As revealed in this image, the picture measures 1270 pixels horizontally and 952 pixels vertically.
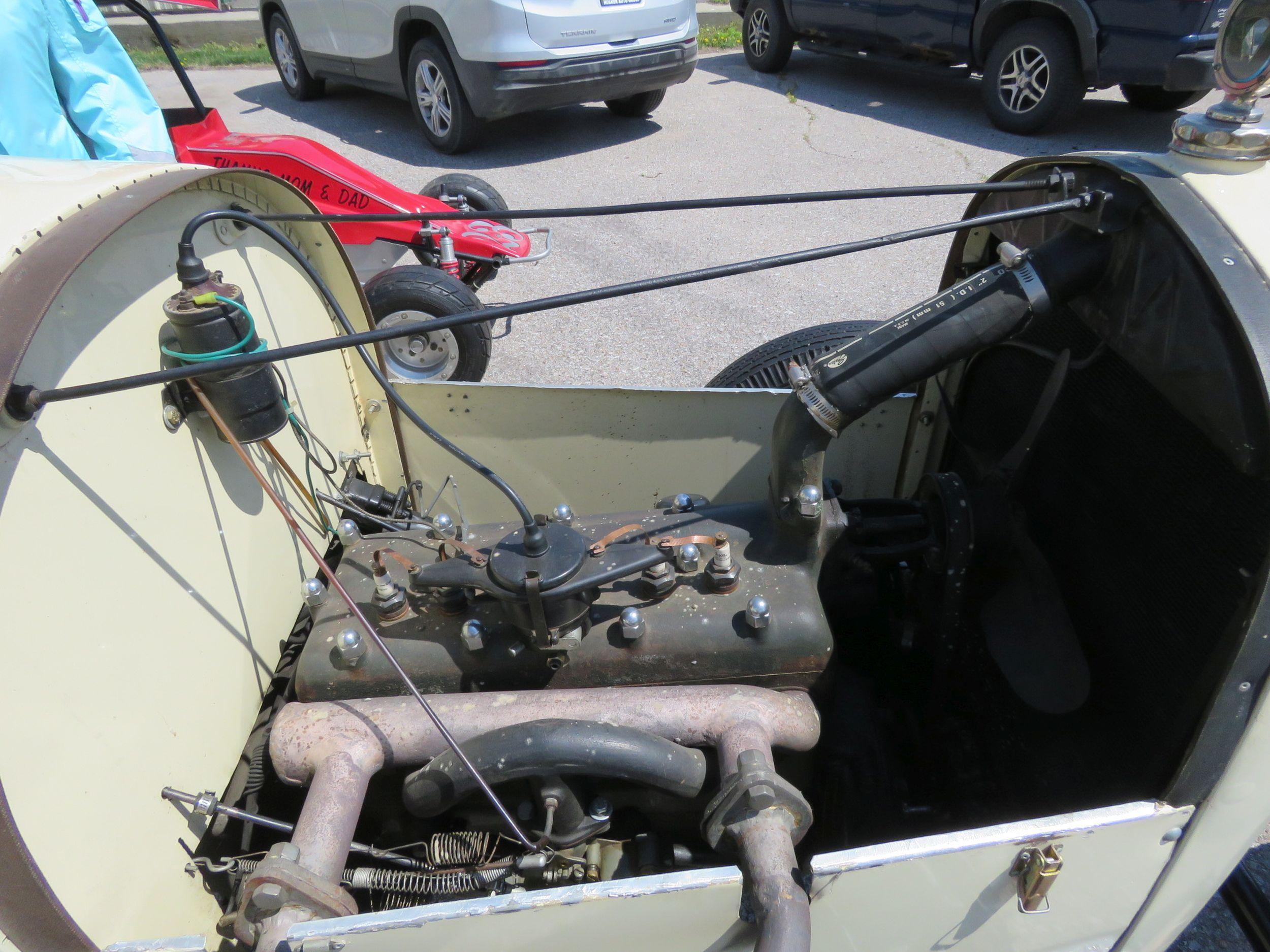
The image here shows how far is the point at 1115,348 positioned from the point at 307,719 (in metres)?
1.51

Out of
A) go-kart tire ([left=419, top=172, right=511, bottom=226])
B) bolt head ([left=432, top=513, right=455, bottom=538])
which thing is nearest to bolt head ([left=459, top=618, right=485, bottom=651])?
bolt head ([left=432, top=513, right=455, bottom=538])

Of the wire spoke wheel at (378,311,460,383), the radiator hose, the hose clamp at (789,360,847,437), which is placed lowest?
the wire spoke wheel at (378,311,460,383)

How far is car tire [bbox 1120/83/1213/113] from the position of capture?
22.8 feet

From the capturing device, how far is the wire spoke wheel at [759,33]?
8.65 meters

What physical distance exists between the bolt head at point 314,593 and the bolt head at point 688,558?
66 cm

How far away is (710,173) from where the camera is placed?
6512mm

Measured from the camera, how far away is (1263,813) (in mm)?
1174

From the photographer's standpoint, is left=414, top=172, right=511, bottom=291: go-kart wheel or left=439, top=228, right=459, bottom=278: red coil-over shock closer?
left=439, top=228, right=459, bottom=278: red coil-over shock

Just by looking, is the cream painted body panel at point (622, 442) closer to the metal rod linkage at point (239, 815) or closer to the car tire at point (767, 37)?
the metal rod linkage at point (239, 815)

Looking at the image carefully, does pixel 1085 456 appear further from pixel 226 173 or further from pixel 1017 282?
pixel 226 173

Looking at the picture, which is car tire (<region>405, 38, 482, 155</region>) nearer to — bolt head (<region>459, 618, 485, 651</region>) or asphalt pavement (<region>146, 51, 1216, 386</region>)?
asphalt pavement (<region>146, 51, 1216, 386</region>)

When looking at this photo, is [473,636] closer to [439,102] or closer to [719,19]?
[439,102]

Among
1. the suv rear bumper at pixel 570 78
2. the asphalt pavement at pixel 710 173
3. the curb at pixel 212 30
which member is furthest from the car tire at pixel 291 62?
the curb at pixel 212 30

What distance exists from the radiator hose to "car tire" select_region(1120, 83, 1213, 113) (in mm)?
7031
